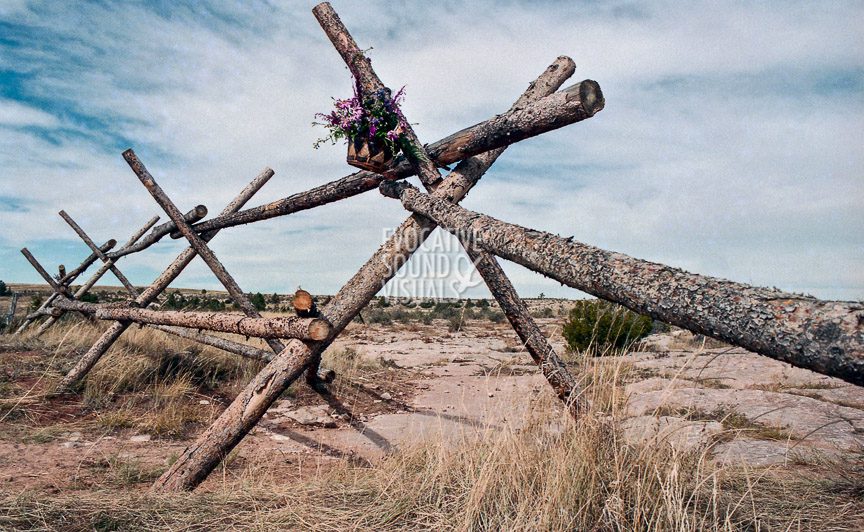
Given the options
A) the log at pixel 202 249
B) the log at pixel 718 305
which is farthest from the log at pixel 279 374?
the log at pixel 202 249

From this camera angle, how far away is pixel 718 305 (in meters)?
1.78

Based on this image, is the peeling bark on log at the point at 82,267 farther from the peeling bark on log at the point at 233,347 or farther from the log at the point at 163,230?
the peeling bark on log at the point at 233,347

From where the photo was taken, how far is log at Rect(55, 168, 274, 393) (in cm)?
684

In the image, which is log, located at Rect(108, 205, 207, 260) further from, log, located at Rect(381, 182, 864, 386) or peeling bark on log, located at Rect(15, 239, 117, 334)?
log, located at Rect(381, 182, 864, 386)

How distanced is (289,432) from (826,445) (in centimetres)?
520

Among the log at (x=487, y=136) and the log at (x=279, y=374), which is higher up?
the log at (x=487, y=136)

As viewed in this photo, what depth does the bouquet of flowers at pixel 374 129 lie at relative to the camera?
4.02 m

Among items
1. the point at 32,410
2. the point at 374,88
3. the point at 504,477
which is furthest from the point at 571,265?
the point at 32,410

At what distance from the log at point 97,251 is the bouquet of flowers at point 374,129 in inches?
274

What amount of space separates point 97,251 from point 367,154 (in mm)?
8344

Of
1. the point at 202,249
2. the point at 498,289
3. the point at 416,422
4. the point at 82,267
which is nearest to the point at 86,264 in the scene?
the point at 82,267

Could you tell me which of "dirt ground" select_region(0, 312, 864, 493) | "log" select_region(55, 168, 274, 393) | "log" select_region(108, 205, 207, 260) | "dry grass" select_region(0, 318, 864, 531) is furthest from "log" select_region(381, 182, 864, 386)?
"log" select_region(55, 168, 274, 393)

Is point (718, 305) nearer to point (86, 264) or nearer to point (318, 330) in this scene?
point (318, 330)

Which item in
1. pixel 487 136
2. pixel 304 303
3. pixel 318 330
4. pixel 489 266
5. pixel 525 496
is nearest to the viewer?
pixel 525 496
